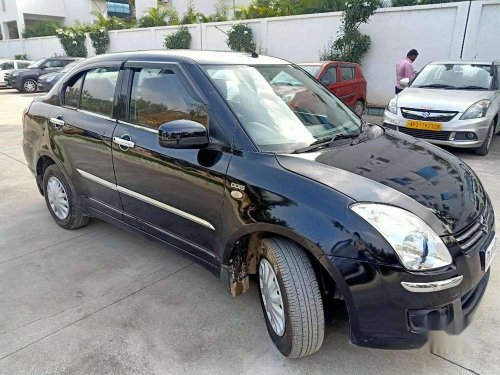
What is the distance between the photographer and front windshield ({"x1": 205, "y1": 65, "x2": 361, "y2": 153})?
95.5 inches

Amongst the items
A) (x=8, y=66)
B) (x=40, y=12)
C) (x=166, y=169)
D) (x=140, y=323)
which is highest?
(x=40, y=12)

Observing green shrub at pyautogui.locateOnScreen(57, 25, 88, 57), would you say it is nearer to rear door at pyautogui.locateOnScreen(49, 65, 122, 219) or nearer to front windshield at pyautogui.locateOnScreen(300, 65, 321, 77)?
front windshield at pyautogui.locateOnScreen(300, 65, 321, 77)

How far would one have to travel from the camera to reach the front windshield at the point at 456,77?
6856 mm

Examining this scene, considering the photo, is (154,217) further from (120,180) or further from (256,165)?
(256,165)

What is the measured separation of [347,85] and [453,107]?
381 cm

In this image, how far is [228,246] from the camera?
7.72 ft

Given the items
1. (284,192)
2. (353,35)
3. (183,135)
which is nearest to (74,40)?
(353,35)

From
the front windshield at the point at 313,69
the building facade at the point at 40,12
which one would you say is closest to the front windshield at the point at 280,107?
the front windshield at the point at 313,69

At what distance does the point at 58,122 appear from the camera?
355 cm

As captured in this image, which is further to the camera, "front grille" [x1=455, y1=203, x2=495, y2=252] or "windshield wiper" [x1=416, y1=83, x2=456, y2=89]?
"windshield wiper" [x1=416, y1=83, x2=456, y2=89]

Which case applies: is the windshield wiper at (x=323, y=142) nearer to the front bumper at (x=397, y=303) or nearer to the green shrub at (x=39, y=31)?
the front bumper at (x=397, y=303)

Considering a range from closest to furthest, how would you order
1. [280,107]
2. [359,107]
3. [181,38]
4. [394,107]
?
[280,107]
[394,107]
[359,107]
[181,38]

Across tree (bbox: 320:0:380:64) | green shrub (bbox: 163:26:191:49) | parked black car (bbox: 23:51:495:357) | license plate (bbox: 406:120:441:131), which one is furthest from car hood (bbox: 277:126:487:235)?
green shrub (bbox: 163:26:191:49)

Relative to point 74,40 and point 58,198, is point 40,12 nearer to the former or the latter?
point 74,40
